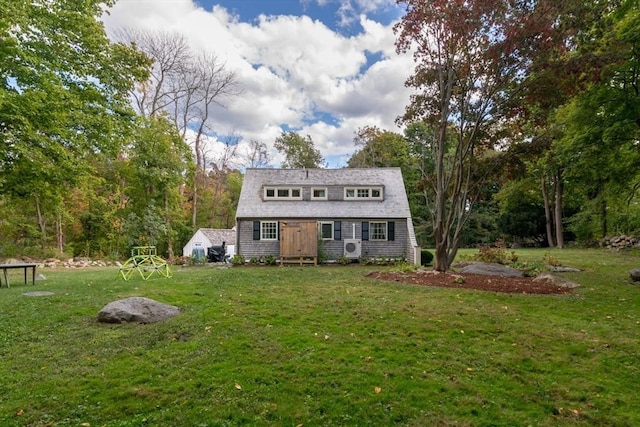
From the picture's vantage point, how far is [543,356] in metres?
4.44

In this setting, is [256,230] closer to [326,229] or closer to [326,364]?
[326,229]

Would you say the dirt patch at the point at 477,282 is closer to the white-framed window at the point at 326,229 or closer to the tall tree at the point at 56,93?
the white-framed window at the point at 326,229

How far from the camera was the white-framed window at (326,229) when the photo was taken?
18.1 meters

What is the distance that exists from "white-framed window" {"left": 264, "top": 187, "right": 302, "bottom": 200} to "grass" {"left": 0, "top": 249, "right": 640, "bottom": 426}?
11933 millimetres

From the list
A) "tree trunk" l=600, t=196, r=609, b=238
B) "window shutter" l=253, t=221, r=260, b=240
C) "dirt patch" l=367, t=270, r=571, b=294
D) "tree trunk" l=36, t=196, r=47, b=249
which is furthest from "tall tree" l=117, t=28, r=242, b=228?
"tree trunk" l=600, t=196, r=609, b=238

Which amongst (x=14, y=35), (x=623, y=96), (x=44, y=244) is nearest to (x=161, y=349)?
(x=14, y=35)

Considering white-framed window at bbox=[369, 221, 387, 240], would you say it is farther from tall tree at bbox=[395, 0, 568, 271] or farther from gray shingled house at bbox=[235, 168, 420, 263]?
tall tree at bbox=[395, 0, 568, 271]

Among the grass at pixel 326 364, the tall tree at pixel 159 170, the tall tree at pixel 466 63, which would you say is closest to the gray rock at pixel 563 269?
the tall tree at pixel 466 63

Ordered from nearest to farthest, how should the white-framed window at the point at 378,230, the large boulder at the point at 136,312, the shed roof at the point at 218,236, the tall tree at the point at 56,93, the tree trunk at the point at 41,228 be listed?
the large boulder at the point at 136,312
the tall tree at the point at 56,93
the white-framed window at the point at 378,230
the tree trunk at the point at 41,228
the shed roof at the point at 218,236

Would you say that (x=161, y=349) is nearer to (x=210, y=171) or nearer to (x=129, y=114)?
(x=129, y=114)

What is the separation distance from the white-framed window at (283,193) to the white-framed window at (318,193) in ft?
2.28

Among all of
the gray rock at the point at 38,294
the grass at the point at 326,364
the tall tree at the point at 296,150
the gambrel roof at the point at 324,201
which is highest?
the tall tree at the point at 296,150

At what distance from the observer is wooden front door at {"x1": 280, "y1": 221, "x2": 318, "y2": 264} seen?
1734 centimetres

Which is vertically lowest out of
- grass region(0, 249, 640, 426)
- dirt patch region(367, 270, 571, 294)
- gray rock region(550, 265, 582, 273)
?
grass region(0, 249, 640, 426)
